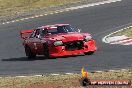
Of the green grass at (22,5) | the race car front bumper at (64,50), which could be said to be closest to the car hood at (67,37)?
the race car front bumper at (64,50)

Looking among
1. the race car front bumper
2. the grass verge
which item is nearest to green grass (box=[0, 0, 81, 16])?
the race car front bumper

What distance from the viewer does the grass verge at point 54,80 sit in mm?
11047

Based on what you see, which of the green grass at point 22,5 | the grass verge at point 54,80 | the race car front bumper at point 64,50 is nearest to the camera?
the grass verge at point 54,80

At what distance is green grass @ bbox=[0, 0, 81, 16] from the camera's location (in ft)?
126

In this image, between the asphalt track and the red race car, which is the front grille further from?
the asphalt track

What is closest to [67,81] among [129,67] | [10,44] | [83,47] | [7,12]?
[129,67]

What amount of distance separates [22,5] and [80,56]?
23.4 metres

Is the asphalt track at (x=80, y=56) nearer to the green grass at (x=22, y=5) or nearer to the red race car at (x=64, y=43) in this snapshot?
the red race car at (x=64, y=43)

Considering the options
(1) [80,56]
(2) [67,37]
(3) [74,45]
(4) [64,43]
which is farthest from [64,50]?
(1) [80,56]

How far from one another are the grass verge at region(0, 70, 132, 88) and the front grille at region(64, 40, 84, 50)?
16.6ft

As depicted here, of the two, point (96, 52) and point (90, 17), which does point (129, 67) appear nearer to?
point (96, 52)

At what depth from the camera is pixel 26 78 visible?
12883 millimetres

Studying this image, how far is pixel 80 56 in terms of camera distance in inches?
715

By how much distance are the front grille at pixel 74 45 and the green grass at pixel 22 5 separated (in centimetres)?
1941
